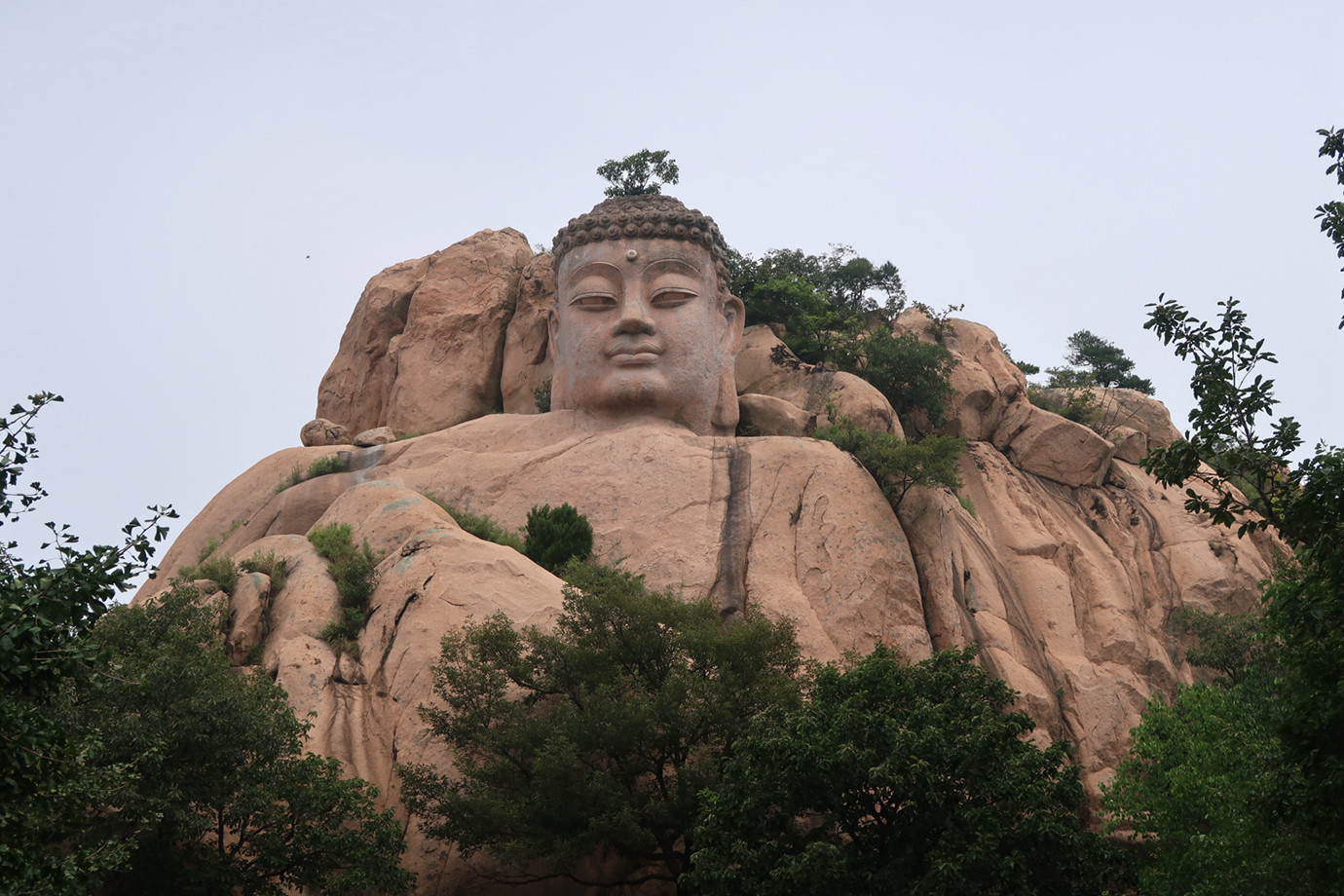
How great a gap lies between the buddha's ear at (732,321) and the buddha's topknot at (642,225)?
673 mm

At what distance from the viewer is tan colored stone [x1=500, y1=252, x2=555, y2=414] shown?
114 ft

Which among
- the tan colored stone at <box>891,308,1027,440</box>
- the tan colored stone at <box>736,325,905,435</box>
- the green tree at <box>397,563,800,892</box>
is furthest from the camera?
the tan colored stone at <box>891,308,1027,440</box>

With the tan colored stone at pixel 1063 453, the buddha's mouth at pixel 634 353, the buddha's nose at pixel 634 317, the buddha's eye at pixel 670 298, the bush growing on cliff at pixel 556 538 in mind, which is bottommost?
the bush growing on cliff at pixel 556 538

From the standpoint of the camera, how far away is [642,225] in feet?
102

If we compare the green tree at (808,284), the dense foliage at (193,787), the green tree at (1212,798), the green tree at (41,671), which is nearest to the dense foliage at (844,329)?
the green tree at (808,284)

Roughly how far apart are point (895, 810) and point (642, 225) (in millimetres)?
17108

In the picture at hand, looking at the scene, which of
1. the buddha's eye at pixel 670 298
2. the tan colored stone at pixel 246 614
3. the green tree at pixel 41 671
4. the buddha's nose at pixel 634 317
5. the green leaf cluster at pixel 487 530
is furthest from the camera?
the buddha's eye at pixel 670 298

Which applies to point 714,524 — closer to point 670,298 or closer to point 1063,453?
point 670,298

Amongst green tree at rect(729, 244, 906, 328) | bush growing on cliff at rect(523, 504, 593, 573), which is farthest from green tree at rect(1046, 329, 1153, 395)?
bush growing on cliff at rect(523, 504, 593, 573)

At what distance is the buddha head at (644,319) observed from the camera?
3014 centimetres

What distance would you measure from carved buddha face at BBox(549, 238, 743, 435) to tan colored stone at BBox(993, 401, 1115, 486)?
8.32 metres

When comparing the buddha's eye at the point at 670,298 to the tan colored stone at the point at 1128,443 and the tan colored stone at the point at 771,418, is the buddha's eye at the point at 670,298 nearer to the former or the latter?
the tan colored stone at the point at 771,418

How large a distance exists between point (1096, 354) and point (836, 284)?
475 inches

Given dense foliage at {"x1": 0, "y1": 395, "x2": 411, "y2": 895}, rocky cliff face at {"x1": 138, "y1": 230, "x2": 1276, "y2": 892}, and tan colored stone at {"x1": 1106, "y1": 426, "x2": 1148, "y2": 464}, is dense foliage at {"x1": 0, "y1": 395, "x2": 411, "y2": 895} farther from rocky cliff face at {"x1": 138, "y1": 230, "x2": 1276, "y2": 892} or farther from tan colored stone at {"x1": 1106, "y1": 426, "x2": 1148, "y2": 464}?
tan colored stone at {"x1": 1106, "y1": 426, "x2": 1148, "y2": 464}
